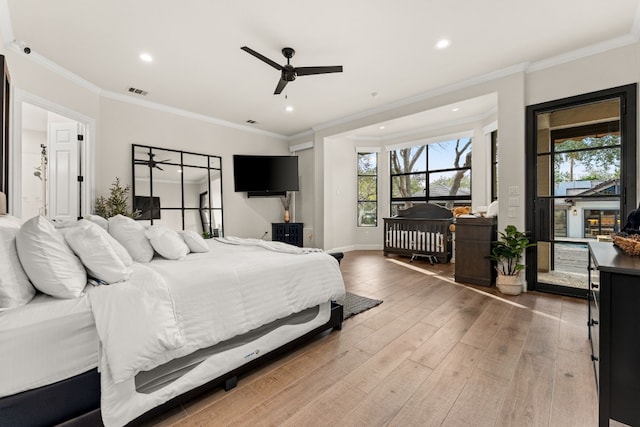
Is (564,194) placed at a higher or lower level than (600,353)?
higher

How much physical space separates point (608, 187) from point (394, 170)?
4026 millimetres

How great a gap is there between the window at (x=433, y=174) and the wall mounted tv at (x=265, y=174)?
2.51 metres

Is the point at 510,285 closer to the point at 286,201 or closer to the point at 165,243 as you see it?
the point at 165,243

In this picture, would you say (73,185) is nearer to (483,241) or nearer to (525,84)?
(483,241)

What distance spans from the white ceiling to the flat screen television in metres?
1.64

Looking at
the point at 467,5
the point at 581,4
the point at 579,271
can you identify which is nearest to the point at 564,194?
the point at 579,271

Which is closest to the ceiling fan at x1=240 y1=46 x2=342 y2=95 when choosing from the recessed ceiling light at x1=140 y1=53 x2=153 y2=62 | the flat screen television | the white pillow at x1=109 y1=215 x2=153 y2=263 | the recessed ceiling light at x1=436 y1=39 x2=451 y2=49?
the recessed ceiling light at x1=436 y1=39 x2=451 y2=49

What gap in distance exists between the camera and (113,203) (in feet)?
13.2

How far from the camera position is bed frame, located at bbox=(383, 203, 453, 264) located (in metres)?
5.18

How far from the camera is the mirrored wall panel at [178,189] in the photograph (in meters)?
4.55

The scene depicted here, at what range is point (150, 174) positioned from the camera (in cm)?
466

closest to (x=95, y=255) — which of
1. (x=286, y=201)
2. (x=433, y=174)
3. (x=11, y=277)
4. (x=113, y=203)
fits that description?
(x=11, y=277)

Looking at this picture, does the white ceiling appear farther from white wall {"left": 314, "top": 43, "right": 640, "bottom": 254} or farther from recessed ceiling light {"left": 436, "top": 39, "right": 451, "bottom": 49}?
white wall {"left": 314, "top": 43, "right": 640, "bottom": 254}

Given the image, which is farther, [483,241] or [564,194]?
[483,241]
